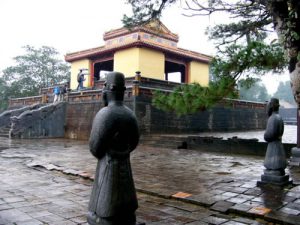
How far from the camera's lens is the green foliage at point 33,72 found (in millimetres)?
29500

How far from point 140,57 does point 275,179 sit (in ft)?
49.0

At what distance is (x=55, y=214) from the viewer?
3.87m

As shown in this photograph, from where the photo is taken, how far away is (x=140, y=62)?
757 inches

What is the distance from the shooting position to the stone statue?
2.69 metres

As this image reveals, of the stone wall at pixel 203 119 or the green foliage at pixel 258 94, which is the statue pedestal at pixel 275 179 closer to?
the stone wall at pixel 203 119

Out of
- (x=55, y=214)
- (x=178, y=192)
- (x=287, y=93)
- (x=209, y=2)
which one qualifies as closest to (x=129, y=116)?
(x=55, y=214)

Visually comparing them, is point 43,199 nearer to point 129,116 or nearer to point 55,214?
point 55,214

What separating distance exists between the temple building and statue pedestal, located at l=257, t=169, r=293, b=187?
1319 centimetres

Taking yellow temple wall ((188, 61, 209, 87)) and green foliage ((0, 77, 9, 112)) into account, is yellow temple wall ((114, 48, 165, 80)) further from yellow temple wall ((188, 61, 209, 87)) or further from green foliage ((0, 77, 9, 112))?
green foliage ((0, 77, 9, 112))

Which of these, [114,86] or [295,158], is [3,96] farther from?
[114,86]

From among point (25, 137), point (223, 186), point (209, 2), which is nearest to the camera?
point (209, 2)

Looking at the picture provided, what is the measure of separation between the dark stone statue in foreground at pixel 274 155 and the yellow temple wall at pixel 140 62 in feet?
46.5

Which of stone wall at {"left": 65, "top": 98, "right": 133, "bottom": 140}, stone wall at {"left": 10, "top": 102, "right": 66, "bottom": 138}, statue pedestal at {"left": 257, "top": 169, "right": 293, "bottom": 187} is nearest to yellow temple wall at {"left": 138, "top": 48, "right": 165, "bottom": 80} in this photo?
stone wall at {"left": 65, "top": 98, "right": 133, "bottom": 140}

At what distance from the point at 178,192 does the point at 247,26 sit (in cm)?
300
